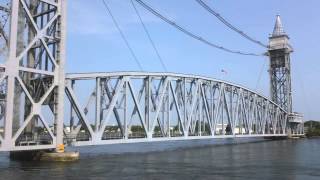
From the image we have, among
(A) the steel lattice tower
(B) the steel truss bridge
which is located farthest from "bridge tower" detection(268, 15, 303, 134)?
(B) the steel truss bridge

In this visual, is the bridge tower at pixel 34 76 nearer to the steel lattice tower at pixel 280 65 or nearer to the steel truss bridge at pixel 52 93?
the steel truss bridge at pixel 52 93

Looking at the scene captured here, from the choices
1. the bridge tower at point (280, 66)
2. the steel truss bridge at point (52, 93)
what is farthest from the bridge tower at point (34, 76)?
the bridge tower at point (280, 66)

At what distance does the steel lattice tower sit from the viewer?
14525cm

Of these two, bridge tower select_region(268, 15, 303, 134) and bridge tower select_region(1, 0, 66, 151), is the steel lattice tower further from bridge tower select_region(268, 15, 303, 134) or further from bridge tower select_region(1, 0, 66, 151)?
bridge tower select_region(1, 0, 66, 151)

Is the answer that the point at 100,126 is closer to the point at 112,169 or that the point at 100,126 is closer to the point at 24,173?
the point at 112,169

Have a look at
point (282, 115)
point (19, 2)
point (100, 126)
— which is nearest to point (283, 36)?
point (282, 115)

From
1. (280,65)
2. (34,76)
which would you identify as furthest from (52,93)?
Answer: (280,65)

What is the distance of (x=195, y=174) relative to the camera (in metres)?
43.4

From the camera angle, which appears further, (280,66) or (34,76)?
(280,66)

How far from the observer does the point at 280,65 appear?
146 meters

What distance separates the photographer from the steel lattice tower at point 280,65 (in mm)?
145250

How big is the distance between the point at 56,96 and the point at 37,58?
5.91 metres

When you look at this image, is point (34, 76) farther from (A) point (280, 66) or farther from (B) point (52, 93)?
(A) point (280, 66)

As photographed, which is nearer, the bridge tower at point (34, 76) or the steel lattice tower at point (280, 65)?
the bridge tower at point (34, 76)
